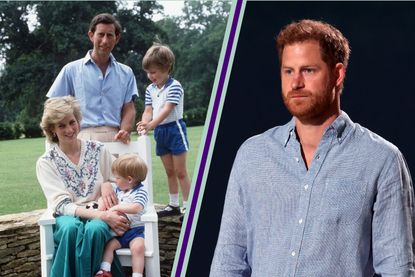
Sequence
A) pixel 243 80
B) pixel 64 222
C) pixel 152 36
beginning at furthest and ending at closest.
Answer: pixel 152 36, pixel 64 222, pixel 243 80

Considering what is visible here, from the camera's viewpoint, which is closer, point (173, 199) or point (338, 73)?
point (338, 73)

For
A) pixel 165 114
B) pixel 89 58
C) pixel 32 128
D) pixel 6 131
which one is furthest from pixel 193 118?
pixel 6 131

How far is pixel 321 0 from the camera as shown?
1.90 meters

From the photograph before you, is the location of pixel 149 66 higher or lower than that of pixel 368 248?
higher

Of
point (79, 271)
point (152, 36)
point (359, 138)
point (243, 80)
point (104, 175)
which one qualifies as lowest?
point (79, 271)

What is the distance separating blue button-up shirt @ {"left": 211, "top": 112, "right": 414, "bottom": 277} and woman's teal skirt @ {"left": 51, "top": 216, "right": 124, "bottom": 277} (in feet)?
1.98

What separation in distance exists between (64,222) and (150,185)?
29cm

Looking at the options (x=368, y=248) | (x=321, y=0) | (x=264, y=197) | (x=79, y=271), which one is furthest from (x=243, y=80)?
(x=79, y=271)

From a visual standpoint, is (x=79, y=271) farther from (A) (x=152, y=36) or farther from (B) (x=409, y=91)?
(B) (x=409, y=91)

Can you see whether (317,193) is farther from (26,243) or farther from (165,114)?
(26,243)

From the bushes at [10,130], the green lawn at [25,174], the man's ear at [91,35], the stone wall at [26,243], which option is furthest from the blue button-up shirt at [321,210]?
the bushes at [10,130]

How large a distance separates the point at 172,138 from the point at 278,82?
1.51 feet

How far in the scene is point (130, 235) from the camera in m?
2.12

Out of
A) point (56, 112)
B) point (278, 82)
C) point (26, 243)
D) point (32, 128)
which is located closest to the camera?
point (278, 82)
